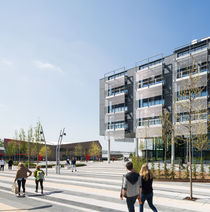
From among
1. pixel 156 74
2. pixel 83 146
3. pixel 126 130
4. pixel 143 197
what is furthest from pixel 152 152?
pixel 143 197

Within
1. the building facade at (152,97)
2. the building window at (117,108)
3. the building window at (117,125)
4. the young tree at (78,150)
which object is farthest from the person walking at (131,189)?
the young tree at (78,150)

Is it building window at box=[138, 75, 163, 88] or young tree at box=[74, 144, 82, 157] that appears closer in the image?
building window at box=[138, 75, 163, 88]

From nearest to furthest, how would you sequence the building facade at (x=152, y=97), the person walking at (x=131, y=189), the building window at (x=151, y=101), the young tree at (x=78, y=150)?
the person walking at (x=131, y=189) < the building facade at (x=152, y=97) < the building window at (x=151, y=101) < the young tree at (x=78, y=150)

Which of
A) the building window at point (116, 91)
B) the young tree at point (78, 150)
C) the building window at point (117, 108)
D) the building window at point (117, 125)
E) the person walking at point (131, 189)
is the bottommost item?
the young tree at point (78, 150)

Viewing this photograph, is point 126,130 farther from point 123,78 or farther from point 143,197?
point 143,197

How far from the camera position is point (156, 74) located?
45281 millimetres

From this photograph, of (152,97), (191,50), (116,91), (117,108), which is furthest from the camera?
(116,91)

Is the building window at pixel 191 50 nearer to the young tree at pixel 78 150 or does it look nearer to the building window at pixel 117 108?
the building window at pixel 117 108

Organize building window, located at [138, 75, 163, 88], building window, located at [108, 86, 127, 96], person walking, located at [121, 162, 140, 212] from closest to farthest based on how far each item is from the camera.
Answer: person walking, located at [121, 162, 140, 212], building window, located at [138, 75, 163, 88], building window, located at [108, 86, 127, 96]

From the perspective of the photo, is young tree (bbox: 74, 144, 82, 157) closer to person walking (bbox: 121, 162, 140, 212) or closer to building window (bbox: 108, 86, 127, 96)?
building window (bbox: 108, 86, 127, 96)

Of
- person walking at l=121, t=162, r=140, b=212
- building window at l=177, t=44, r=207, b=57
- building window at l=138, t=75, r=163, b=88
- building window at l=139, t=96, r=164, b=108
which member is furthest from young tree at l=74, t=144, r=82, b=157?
person walking at l=121, t=162, r=140, b=212

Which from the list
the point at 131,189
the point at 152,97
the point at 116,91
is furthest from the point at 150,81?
the point at 131,189

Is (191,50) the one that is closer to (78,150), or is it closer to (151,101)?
(151,101)

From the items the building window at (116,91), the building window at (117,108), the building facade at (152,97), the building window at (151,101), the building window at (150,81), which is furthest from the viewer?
the building window at (116,91)
